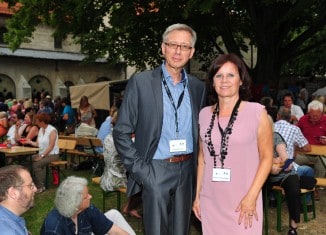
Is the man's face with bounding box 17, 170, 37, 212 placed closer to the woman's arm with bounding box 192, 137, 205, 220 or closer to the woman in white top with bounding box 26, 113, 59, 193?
the woman's arm with bounding box 192, 137, 205, 220

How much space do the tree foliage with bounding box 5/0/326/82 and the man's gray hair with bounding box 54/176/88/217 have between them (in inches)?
334

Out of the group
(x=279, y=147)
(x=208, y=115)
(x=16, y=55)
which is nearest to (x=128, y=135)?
(x=208, y=115)

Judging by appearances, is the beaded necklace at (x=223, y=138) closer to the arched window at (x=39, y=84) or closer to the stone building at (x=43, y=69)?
the stone building at (x=43, y=69)

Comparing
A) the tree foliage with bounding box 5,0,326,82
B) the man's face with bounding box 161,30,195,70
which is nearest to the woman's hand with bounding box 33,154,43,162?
the tree foliage with bounding box 5,0,326,82

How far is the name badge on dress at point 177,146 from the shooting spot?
3039 millimetres

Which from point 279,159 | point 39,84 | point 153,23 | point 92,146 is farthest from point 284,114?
point 39,84

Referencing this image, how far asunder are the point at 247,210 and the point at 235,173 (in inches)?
9.1

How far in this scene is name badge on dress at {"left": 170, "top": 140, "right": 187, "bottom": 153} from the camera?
9.97 feet

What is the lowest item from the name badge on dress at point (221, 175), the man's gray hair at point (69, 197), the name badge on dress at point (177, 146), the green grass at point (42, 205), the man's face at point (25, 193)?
the green grass at point (42, 205)

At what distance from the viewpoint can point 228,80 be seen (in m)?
2.86

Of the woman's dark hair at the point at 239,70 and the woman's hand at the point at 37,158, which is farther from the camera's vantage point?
the woman's hand at the point at 37,158

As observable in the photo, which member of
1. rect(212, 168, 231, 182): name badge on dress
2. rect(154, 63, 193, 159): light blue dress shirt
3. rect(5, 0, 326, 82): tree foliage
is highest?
rect(5, 0, 326, 82): tree foliage

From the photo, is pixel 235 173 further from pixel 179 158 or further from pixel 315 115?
pixel 315 115

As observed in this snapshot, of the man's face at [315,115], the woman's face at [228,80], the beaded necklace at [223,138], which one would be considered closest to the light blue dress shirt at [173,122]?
the beaded necklace at [223,138]
